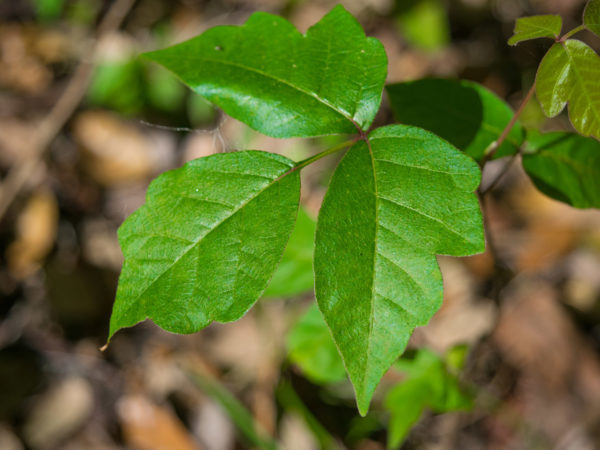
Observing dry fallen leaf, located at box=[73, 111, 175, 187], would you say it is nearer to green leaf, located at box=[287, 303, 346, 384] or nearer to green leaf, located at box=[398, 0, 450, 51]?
green leaf, located at box=[398, 0, 450, 51]

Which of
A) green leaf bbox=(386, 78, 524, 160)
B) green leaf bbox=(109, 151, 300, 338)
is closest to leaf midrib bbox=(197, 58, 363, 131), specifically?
green leaf bbox=(109, 151, 300, 338)

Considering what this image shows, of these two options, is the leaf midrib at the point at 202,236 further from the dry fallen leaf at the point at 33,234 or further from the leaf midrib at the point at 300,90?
the dry fallen leaf at the point at 33,234

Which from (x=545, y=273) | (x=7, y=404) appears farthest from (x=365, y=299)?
(x=7, y=404)

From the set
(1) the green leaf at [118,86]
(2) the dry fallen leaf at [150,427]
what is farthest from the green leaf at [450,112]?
(1) the green leaf at [118,86]

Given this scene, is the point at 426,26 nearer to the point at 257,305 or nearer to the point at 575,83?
the point at 257,305

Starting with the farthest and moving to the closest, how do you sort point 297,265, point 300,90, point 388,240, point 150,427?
point 150,427, point 297,265, point 300,90, point 388,240

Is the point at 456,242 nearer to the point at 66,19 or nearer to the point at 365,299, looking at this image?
the point at 365,299

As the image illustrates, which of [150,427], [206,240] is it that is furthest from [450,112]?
[150,427]

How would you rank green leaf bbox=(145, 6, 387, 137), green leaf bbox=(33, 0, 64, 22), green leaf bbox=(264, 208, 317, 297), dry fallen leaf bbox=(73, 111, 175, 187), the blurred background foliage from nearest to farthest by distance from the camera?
green leaf bbox=(145, 6, 387, 137) < green leaf bbox=(264, 208, 317, 297) < the blurred background foliage < dry fallen leaf bbox=(73, 111, 175, 187) < green leaf bbox=(33, 0, 64, 22)
